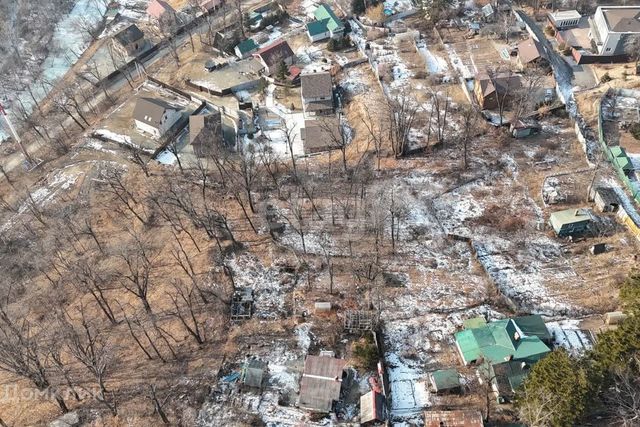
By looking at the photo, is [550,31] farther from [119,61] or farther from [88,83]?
[88,83]

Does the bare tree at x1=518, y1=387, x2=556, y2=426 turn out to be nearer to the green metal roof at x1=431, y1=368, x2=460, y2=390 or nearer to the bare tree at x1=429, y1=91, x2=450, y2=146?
the green metal roof at x1=431, y1=368, x2=460, y2=390

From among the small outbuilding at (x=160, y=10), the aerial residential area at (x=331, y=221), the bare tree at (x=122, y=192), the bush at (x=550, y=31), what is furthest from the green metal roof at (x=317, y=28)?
the bare tree at (x=122, y=192)

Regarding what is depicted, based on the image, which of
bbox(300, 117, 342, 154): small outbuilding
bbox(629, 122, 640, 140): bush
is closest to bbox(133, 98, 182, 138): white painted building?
bbox(300, 117, 342, 154): small outbuilding

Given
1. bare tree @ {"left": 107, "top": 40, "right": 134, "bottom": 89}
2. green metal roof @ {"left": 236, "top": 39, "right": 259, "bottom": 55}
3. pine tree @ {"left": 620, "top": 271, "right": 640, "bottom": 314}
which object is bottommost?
pine tree @ {"left": 620, "top": 271, "right": 640, "bottom": 314}

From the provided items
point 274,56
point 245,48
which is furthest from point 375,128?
→ point 245,48

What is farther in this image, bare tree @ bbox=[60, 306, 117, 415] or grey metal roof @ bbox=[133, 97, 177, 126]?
grey metal roof @ bbox=[133, 97, 177, 126]
